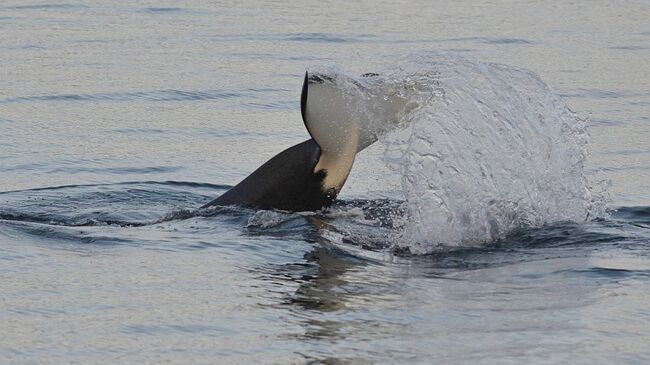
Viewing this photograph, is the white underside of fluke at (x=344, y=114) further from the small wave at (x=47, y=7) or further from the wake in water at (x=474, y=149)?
the small wave at (x=47, y=7)

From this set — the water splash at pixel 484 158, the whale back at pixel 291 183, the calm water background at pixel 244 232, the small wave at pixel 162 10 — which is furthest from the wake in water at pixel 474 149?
the small wave at pixel 162 10

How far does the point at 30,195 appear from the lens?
383 inches

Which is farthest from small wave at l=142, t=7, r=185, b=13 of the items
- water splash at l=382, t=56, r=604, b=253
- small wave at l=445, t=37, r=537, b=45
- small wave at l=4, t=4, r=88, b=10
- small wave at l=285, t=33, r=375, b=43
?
water splash at l=382, t=56, r=604, b=253

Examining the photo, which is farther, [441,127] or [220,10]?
[220,10]

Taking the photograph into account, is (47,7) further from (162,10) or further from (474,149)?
(474,149)

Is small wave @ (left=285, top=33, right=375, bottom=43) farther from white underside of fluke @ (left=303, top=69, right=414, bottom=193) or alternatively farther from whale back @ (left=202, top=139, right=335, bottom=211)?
white underside of fluke @ (left=303, top=69, right=414, bottom=193)

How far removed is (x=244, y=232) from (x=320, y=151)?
0.60 metres

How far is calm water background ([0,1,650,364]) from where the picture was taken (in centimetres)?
604

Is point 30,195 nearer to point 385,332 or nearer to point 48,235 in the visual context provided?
Answer: point 48,235

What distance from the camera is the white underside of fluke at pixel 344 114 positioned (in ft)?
25.6

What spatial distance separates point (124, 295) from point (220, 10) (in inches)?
539

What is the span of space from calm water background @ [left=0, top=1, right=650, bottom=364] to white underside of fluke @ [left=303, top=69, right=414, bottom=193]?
1.33 feet

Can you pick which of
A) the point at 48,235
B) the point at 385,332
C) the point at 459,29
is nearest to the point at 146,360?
the point at 385,332

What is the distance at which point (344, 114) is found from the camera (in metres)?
7.89
